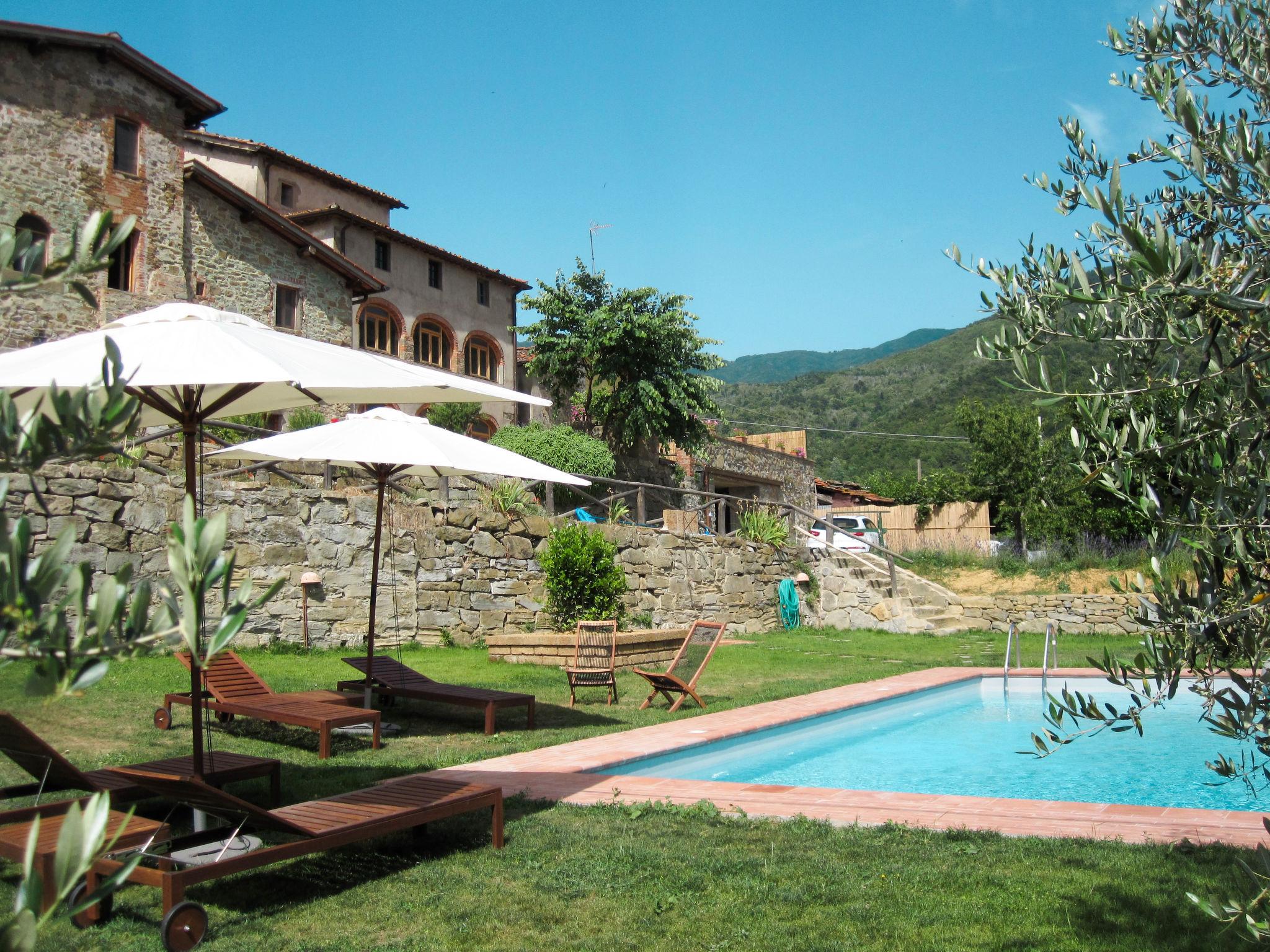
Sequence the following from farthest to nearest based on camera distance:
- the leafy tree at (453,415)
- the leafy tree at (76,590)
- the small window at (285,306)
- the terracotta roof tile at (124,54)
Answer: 1. the leafy tree at (453,415)
2. the small window at (285,306)
3. the terracotta roof tile at (124,54)
4. the leafy tree at (76,590)

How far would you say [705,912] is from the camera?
4.36 metres

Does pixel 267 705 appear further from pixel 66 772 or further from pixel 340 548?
pixel 340 548

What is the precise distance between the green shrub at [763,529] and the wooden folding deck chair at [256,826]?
51.2 feet

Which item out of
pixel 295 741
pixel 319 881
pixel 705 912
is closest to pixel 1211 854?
pixel 705 912

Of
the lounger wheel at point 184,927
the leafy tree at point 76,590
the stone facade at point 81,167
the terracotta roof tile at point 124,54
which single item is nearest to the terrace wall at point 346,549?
the lounger wheel at point 184,927

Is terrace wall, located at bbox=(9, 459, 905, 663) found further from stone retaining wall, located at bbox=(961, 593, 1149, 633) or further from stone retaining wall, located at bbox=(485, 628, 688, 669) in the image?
stone retaining wall, located at bbox=(961, 593, 1149, 633)

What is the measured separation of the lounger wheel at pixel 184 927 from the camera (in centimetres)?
381

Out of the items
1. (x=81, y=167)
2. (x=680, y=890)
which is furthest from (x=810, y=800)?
(x=81, y=167)

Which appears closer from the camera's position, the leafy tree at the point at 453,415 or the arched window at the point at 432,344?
the leafy tree at the point at 453,415

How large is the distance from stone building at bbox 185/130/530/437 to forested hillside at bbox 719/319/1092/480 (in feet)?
58.6

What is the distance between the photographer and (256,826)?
4480 mm

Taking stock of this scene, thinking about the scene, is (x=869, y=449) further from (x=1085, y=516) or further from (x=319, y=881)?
(x=319, y=881)

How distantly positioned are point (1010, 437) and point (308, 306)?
1884 centimetres

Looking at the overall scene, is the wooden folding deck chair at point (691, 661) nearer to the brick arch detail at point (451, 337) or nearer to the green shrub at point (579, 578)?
the green shrub at point (579, 578)
